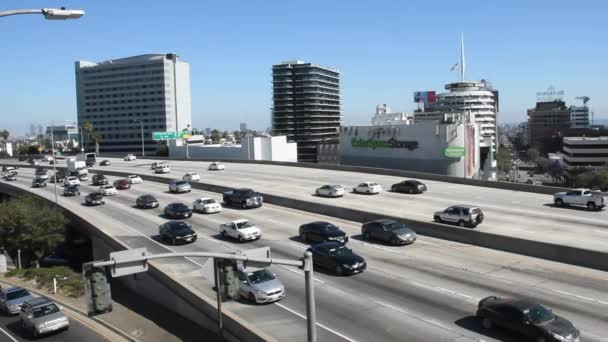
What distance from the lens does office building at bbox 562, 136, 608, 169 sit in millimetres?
163875

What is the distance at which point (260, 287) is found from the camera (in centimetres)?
2106

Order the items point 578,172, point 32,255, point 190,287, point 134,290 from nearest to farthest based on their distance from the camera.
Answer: point 190,287, point 134,290, point 32,255, point 578,172

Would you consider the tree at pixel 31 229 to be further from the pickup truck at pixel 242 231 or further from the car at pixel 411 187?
the car at pixel 411 187

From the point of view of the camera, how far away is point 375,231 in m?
31.6

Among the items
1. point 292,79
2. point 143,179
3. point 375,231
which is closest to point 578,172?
point 292,79

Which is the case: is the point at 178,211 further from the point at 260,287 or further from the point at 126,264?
the point at 126,264

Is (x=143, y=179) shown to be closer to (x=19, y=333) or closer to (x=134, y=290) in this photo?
(x=134, y=290)

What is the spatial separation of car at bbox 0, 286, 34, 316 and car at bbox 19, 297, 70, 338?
3.21 metres

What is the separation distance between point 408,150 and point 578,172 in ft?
270

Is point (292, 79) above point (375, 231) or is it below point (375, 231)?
above

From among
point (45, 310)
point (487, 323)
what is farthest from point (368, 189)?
point (487, 323)

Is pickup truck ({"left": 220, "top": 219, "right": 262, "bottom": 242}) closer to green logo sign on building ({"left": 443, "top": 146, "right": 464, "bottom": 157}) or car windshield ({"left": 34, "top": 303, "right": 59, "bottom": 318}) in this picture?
car windshield ({"left": 34, "top": 303, "right": 59, "bottom": 318})

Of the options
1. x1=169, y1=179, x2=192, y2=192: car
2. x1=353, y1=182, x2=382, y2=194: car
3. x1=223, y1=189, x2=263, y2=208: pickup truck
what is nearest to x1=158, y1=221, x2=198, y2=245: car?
x1=223, y1=189, x2=263, y2=208: pickup truck

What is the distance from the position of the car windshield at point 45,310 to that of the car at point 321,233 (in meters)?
13.8
